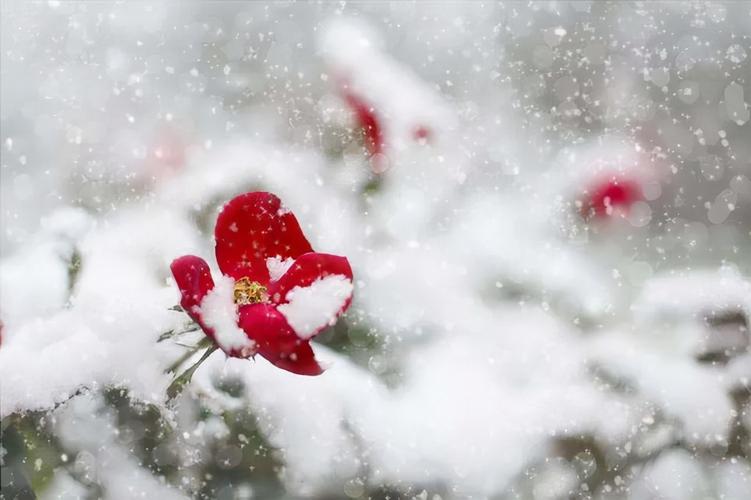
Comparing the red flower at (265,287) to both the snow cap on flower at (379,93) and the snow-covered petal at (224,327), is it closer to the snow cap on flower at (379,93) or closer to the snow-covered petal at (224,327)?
the snow-covered petal at (224,327)

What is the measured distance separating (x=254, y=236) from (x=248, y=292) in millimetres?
24

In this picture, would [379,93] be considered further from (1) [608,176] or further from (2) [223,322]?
(2) [223,322]

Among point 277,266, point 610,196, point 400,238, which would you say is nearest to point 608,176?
point 610,196

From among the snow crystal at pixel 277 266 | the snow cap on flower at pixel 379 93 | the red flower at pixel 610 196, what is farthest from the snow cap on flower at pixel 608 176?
the snow crystal at pixel 277 266

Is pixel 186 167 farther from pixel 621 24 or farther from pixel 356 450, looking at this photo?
pixel 621 24

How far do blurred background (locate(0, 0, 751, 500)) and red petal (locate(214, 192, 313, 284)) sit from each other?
0.04 metres

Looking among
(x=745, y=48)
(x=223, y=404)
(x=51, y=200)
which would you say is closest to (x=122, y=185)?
(x=51, y=200)

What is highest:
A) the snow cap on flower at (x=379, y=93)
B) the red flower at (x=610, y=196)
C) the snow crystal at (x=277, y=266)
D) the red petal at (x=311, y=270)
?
the snow cap on flower at (x=379, y=93)

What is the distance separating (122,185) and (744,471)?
1.58 ft

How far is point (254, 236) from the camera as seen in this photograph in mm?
314

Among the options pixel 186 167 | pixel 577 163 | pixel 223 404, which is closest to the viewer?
pixel 223 404

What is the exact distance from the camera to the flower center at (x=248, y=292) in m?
0.32

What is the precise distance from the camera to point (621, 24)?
2.59ft

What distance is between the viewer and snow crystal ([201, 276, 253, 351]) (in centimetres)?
27
